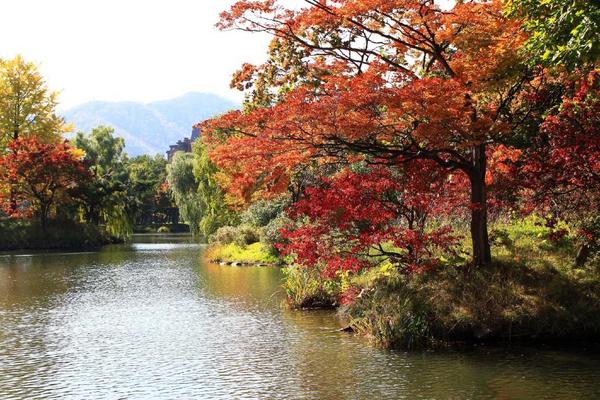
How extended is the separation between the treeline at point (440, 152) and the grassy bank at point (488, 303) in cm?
3

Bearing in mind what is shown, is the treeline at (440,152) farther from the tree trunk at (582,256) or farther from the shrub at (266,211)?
the shrub at (266,211)

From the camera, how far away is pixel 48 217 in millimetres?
45062

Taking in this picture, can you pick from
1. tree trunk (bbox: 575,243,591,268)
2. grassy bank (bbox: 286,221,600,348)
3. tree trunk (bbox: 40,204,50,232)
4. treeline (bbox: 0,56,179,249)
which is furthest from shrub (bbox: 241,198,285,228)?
tree trunk (bbox: 575,243,591,268)

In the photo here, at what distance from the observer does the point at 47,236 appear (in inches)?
1689

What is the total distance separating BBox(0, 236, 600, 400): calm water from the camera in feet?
31.5

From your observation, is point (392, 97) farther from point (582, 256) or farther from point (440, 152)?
point (582, 256)

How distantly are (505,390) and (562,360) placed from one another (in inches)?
85.0

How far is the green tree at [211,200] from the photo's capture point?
4272 centimetres

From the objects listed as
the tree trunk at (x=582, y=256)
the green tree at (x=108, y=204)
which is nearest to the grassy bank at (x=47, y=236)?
the green tree at (x=108, y=204)

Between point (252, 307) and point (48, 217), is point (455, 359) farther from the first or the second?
point (48, 217)

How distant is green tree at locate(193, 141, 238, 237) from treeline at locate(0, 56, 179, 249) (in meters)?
7.95

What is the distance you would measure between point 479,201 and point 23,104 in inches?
1598

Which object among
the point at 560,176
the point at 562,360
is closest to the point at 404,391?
the point at 562,360

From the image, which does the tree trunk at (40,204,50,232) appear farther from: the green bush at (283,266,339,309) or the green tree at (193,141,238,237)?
the green bush at (283,266,339,309)
